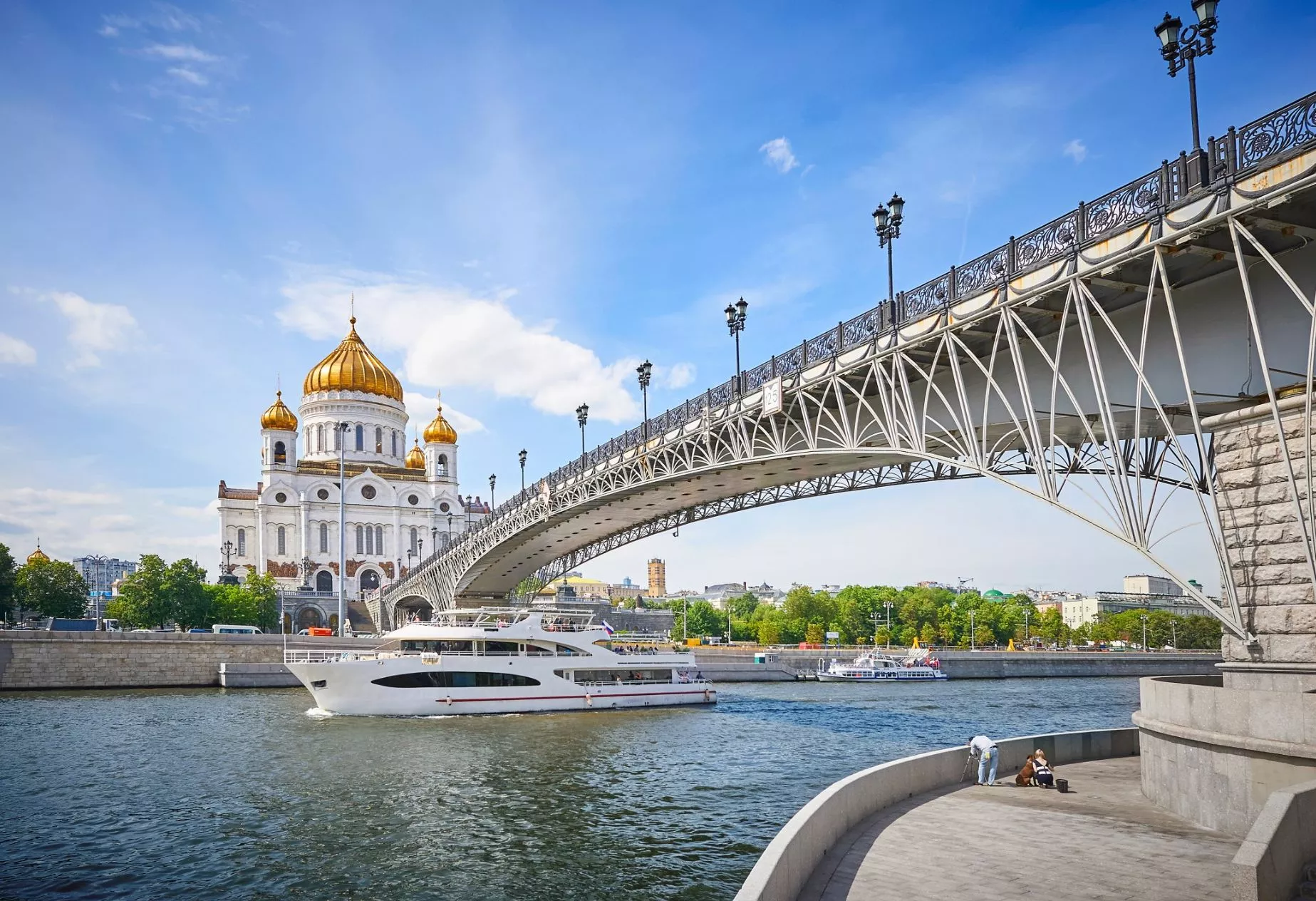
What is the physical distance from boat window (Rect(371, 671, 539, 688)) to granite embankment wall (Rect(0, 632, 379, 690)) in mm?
17563

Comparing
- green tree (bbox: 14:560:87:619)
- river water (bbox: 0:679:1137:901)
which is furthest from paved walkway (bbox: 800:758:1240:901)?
green tree (bbox: 14:560:87:619)

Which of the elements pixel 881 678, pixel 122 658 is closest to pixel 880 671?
pixel 881 678

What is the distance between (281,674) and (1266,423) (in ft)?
156

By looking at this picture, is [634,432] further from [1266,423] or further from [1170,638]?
[1170,638]

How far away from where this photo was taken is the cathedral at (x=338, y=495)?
9756cm

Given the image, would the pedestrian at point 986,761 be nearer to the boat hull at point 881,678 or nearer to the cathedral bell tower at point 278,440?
the boat hull at point 881,678

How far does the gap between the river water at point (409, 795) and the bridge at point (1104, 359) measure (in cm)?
867

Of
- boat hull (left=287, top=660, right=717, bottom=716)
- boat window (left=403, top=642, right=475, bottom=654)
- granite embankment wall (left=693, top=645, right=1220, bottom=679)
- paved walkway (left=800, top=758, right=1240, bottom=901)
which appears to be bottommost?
granite embankment wall (left=693, top=645, right=1220, bottom=679)

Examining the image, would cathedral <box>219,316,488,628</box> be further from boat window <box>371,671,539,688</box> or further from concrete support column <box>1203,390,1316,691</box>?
concrete support column <box>1203,390,1316,691</box>

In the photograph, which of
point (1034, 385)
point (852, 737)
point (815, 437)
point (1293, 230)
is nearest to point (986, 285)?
point (1034, 385)

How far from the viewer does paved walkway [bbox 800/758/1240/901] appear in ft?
30.2

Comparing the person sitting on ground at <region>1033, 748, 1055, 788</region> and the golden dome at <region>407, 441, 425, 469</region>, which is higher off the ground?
the golden dome at <region>407, 441, 425, 469</region>

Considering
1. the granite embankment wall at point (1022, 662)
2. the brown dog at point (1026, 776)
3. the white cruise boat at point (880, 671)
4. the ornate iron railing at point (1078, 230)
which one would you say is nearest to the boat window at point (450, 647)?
the ornate iron railing at point (1078, 230)

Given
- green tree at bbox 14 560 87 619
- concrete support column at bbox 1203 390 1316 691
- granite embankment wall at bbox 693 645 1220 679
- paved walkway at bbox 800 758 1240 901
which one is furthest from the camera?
green tree at bbox 14 560 87 619
